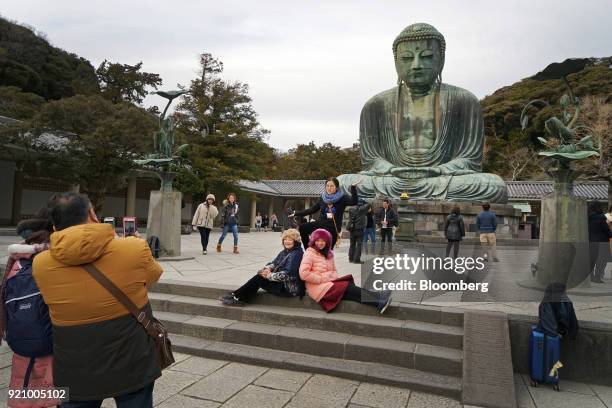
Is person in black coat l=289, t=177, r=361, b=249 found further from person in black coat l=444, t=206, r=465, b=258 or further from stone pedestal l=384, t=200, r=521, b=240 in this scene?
stone pedestal l=384, t=200, r=521, b=240

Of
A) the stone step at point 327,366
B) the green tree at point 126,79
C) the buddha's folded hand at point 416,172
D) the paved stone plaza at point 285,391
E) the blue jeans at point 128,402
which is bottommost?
the paved stone plaza at point 285,391

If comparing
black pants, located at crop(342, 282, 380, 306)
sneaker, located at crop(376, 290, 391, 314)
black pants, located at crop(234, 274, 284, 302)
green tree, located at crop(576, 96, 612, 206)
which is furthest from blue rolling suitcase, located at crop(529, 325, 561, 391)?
green tree, located at crop(576, 96, 612, 206)

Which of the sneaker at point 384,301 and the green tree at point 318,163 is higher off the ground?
the green tree at point 318,163

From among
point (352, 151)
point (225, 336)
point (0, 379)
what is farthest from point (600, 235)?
point (352, 151)

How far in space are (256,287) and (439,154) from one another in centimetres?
1017

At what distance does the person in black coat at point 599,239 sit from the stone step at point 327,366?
145 inches

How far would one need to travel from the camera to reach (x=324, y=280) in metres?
4.21

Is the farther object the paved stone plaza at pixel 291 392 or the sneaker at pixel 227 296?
the sneaker at pixel 227 296

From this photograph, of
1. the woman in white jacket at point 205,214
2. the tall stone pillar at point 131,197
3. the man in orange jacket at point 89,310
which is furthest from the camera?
the tall stone pillar at point 131,197

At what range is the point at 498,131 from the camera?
99.1ft

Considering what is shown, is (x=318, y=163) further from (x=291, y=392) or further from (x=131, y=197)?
(x=291, y=392)

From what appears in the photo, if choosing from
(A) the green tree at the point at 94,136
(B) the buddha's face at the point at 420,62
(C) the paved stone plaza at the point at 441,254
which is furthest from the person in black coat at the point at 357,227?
(A) the green tree at the point at 94,136

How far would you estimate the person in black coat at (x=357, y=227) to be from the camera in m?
7.11

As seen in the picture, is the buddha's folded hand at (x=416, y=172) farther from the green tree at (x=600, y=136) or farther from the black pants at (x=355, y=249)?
the green tree at (x=600, y=136)
